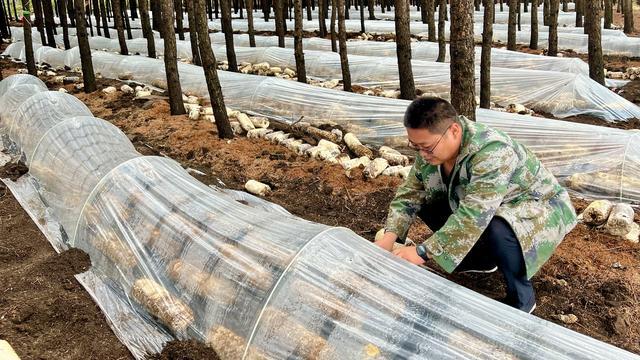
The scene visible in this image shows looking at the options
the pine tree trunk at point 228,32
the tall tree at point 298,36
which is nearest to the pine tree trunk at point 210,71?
the tall tree at point 298,36

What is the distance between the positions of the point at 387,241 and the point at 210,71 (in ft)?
15.3

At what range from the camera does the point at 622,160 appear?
4.93 metres

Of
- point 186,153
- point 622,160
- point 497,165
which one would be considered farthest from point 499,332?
point 186,153

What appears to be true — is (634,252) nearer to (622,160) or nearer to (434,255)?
(622,160)

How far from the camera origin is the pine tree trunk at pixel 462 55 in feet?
14.0

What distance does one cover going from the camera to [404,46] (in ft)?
25.2

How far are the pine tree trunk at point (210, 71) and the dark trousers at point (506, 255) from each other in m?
4.43

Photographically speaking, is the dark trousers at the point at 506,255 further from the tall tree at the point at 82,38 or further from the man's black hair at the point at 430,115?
the tall tree at the point at 82,38

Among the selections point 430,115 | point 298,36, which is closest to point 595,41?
point 298,36

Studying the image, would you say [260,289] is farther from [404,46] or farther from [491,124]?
[404,46]

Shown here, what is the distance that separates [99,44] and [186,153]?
43.5 feet

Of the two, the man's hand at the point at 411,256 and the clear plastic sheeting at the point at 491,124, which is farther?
the clear plastic sheeting at the point at 491,124

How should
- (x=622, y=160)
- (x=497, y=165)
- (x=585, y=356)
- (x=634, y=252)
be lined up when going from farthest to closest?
(x=622, y=160) < (x=634, y=252) < (x=497, y=165) < (x=585, y=356)

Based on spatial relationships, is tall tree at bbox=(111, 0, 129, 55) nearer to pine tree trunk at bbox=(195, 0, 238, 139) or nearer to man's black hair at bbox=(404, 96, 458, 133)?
pine tree trunk at bbox=(195, 0, 238, 139)
